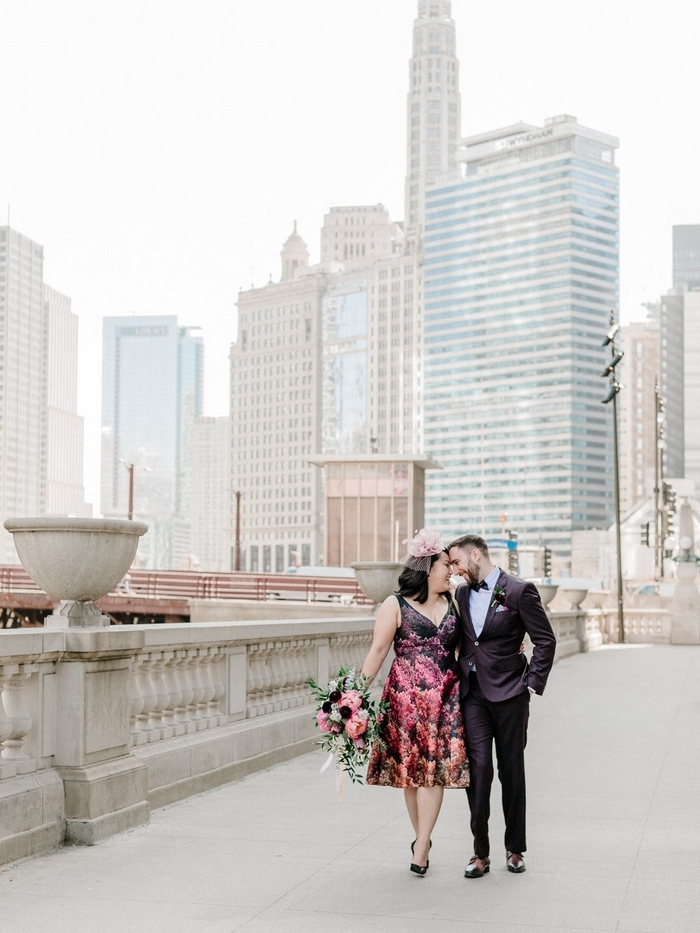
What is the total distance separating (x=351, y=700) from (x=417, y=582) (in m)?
0.71

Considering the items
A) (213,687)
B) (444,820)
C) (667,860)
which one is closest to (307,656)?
(213,687)

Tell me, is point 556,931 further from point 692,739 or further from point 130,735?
point 692,739

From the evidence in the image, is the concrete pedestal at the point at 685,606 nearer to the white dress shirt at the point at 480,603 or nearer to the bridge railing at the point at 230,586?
the bridge railing at the point at 230,586

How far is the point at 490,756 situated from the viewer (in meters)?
6.95

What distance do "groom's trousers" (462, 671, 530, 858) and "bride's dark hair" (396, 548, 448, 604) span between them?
52 cm

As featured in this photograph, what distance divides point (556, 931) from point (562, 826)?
2.96 metres

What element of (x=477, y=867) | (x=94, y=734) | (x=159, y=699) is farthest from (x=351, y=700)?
(x=159, y=699)

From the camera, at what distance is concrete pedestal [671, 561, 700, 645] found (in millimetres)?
41281

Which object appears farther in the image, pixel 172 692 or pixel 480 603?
pixel 172 692

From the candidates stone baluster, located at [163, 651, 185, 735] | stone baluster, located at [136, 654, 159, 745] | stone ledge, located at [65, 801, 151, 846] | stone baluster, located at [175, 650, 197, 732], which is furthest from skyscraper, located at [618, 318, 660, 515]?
stone ledge, located at [65, 801, 151, 846]

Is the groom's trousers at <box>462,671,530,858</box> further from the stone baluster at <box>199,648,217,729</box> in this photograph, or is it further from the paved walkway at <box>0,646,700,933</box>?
the stone baluster at <box>199,648,217,729</box>

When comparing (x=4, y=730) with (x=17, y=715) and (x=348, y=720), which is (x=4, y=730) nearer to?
(x=17, y=715)

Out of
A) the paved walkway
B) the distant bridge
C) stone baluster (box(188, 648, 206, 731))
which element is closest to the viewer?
the paved walkway

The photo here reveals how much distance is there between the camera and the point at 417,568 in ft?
22.7
